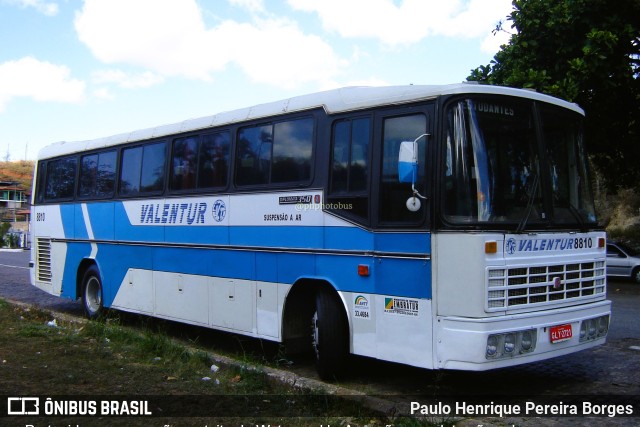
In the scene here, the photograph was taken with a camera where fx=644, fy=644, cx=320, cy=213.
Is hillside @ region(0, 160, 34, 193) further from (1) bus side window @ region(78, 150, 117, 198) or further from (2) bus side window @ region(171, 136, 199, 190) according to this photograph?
(2) bus side window @ region(171, 136, 199, 190)

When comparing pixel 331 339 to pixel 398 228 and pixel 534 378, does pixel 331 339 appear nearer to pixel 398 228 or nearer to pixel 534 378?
pixel 398 228

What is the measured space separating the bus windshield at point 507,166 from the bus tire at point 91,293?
835 centimetres

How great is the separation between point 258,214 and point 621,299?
1079 centimetres

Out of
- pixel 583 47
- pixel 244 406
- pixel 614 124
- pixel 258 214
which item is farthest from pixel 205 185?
pixel 614 124

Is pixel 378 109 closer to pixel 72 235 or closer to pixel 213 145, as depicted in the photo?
pixel 213 145

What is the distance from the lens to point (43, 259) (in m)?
14.0

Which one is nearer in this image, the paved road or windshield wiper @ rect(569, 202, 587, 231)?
the paved road

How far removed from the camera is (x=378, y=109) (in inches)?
277

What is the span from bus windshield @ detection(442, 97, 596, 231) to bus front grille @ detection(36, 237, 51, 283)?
33.8 feet

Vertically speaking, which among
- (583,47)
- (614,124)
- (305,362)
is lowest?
(305,362)

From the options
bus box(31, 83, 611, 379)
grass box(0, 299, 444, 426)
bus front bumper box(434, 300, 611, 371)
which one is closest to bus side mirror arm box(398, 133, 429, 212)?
bus box(31, 83, 611, 379)

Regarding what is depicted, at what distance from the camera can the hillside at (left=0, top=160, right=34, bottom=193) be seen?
127 meters

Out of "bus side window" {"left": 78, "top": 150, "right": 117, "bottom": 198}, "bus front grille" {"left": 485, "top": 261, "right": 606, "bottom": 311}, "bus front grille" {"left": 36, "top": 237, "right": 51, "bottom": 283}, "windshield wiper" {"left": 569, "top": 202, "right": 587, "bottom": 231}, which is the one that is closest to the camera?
"bus front grille" {"left": 485, "top": 261, "right": 606, "bottom": 311}

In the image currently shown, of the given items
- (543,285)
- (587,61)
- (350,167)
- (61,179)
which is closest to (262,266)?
(350,167)
